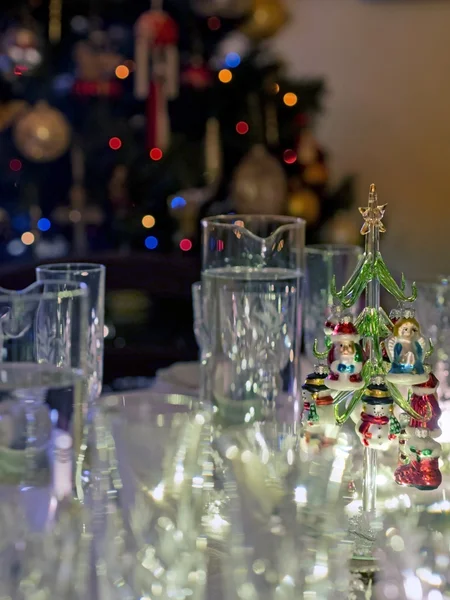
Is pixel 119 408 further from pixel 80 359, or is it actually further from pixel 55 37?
pixel 55 37

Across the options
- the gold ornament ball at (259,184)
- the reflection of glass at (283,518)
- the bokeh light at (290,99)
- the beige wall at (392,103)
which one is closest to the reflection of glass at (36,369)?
the reflection of glass at (283,518)

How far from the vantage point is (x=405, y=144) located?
3.42m

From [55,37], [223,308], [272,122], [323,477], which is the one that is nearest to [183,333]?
[272,122]

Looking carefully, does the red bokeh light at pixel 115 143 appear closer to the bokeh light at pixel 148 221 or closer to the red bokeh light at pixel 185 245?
the bokeh light at pixel 148 221

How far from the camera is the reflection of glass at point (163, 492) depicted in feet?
1.55

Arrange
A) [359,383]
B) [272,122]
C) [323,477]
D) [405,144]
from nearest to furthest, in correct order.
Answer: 1. [359,383]
2. [323,477]
3. [272,122]
4. [405,144]

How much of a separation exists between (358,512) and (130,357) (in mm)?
1957

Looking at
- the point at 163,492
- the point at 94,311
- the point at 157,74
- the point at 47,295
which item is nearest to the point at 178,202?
the point at 157,74

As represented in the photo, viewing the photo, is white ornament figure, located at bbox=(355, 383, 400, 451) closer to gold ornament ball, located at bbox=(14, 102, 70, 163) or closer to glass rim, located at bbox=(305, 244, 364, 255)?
glass rim, located at bbox=(305, 244, 364, 255)

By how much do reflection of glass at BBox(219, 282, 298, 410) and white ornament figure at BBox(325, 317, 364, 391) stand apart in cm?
27

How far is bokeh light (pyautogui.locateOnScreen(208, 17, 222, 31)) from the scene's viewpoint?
8.54 feet

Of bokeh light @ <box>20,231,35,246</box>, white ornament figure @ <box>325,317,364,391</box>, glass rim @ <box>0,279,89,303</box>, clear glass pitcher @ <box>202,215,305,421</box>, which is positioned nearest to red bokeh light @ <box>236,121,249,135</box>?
bokeh light @ <box>20,231,35,246</box>

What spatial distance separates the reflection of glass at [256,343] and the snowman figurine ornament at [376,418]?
281 millimetres

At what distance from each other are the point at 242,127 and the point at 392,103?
1.01m
